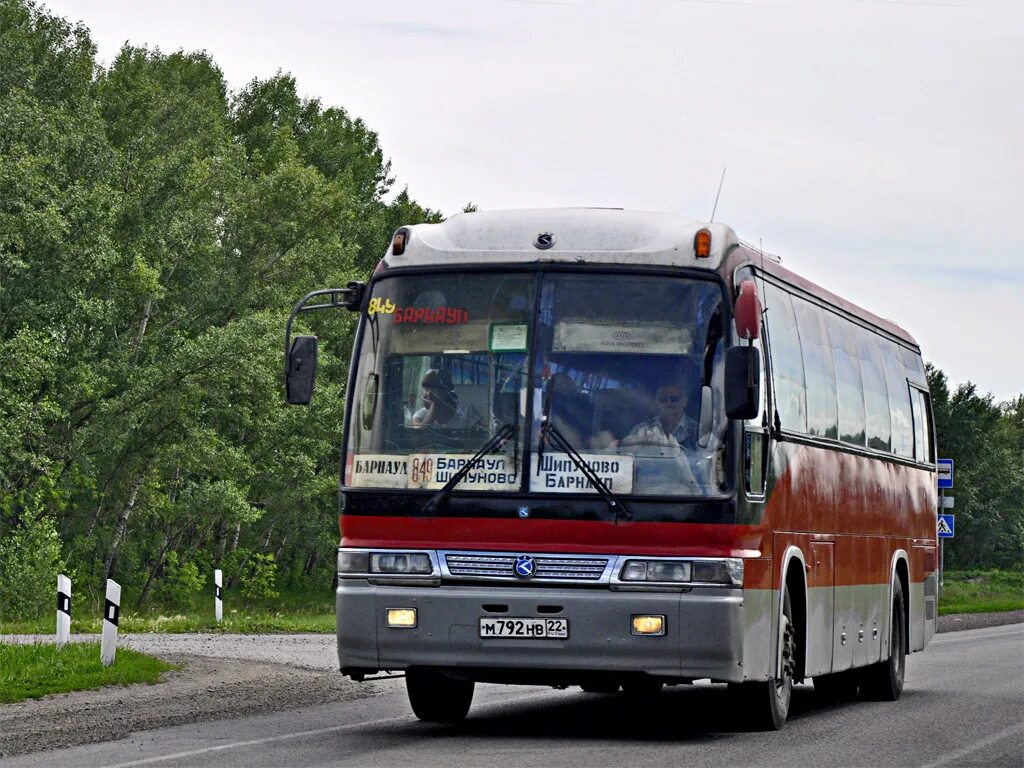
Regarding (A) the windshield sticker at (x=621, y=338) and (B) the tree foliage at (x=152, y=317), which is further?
(B) the tree foliage at (x=152, y=317)

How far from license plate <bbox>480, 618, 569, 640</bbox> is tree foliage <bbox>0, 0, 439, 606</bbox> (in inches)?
1044

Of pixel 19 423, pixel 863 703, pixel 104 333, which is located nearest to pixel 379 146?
pixel 104 333

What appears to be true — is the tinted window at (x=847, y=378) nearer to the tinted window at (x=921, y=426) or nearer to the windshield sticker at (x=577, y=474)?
the tinted window at (x=921, y=426)

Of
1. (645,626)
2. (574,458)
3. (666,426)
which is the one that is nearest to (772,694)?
(645,626)

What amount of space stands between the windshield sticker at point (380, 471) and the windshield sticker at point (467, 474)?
0.19 ft

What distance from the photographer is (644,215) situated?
1279cm

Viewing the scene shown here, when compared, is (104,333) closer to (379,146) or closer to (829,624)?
(379,146)

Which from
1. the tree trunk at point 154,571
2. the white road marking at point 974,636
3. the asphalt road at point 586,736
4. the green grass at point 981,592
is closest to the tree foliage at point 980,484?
the green grass at point 981,592

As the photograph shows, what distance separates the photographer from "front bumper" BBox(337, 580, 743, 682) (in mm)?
11609

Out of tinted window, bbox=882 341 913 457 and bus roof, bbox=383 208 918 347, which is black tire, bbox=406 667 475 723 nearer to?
bus roof, bbox=383 208 918 347

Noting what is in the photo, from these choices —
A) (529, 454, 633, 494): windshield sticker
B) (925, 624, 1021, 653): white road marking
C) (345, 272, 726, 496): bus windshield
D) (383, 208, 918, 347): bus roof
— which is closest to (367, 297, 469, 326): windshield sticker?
(345, 272, 726, 496): bus windshield

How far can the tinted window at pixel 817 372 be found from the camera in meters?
14.5

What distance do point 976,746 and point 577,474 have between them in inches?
127

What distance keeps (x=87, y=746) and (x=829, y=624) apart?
19.3 ft
